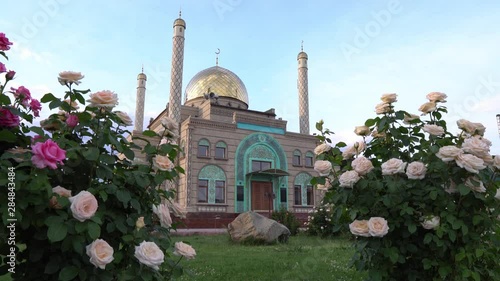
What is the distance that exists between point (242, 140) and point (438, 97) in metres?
20.4

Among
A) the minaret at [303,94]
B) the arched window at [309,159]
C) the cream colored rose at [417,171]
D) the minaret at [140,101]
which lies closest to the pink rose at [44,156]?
the cream colored rose at [417,171]

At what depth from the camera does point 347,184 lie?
2824 millimetres

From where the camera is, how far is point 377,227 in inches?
103

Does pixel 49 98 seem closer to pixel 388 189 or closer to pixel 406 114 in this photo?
pixel 388 189

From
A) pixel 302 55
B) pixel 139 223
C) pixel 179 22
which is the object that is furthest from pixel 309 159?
pixel 139 223

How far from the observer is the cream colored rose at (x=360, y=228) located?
2691 mm

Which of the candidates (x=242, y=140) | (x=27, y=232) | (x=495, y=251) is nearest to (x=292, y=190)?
(x=242, y=140)

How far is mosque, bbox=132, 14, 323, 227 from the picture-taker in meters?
21.4

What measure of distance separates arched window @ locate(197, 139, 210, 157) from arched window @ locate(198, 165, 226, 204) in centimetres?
79

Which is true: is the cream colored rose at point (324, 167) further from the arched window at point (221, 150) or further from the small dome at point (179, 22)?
the small dome at point (179, 22)

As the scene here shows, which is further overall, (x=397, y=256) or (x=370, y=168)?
(x=370, y=168)

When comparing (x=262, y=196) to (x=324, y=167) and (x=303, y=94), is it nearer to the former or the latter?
(x=303, y=94)

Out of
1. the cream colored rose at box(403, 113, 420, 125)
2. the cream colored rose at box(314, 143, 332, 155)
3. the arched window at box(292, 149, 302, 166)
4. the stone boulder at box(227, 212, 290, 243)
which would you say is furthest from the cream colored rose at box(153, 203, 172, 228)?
the arched window at box(292, 149, 302, 166)

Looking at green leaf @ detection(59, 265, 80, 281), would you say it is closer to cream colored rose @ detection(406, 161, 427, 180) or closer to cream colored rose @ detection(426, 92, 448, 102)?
cream colored rose @ detection(406, 161, 427, 180)
